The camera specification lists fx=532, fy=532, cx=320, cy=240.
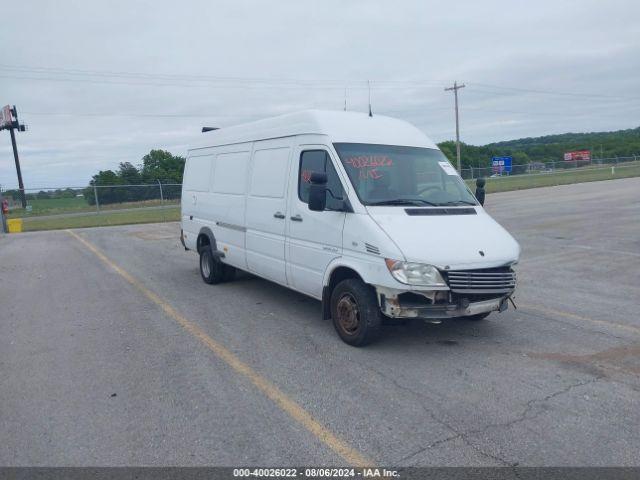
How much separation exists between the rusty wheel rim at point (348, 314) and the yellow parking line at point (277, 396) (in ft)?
3.74

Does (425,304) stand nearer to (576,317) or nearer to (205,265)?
(576,317)

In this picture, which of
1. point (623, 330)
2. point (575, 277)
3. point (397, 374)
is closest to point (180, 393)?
point (397, 374)

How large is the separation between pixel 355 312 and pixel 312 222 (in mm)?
1207

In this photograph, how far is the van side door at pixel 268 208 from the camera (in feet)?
22.1

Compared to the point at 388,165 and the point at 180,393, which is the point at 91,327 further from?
the point at 388,165

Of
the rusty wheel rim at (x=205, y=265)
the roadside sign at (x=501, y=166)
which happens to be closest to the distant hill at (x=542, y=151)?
the roadside sign at (x=501, y=166)

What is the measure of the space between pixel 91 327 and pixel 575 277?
24.4 feet

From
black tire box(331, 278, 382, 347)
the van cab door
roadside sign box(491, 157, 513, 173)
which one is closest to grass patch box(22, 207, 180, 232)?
the van cab door

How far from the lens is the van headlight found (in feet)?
16.2

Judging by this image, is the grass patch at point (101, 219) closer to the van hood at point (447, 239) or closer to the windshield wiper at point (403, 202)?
the windshield wiper at point (403, 202)

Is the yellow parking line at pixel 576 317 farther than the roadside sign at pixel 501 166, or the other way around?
the roadside sign at pixel 501 166

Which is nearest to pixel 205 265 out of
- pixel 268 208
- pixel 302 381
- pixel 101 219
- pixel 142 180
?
pixel 268 208

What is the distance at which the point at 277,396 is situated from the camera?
4.45m

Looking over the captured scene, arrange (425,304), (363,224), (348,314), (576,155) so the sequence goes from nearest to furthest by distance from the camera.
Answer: (425,304) → (363,224) → (348,314) → (576,155)
